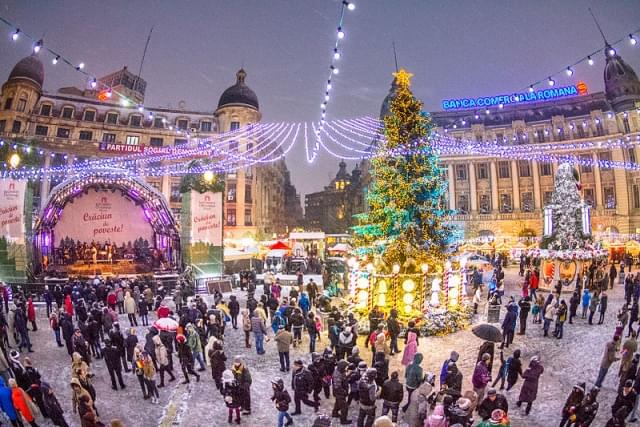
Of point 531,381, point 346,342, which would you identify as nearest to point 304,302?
point 346,342

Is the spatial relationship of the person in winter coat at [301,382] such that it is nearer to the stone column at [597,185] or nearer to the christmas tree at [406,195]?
the christmas tree at [406,195]

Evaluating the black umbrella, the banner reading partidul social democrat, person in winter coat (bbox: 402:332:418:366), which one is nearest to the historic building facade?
the banner reading partidul social democrat

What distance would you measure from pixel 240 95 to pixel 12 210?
32933mm

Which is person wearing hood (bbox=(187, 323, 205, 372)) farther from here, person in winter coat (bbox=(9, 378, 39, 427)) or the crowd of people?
person in winter coat (bbox=(9, 378, 39, 427))

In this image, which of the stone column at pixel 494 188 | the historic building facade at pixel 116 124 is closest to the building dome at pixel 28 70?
the historic building facade at pixel 116 124

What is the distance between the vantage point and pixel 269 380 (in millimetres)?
Answer: 12453

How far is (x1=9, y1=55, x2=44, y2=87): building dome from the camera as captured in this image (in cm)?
4822

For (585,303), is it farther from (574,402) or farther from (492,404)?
(492,404)

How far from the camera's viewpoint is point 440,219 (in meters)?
19.2

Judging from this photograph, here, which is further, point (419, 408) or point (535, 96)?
point (535, 96)

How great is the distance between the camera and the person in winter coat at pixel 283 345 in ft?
41.2

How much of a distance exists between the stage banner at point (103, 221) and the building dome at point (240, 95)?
24.2 m

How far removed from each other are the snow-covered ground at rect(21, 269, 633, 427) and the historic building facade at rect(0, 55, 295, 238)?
112ft

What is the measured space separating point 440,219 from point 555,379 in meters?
8.42
